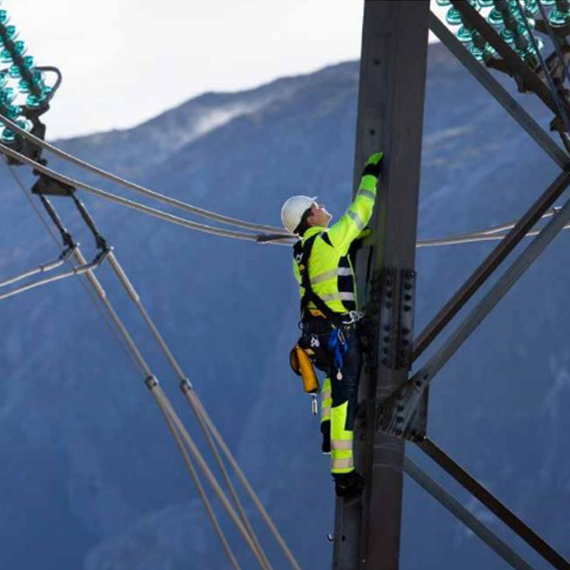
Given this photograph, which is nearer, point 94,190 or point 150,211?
point 94,190

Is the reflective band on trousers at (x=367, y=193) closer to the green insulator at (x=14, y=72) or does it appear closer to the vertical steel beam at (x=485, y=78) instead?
the vertical steel beam at (x=485, y=78)

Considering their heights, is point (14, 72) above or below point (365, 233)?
above

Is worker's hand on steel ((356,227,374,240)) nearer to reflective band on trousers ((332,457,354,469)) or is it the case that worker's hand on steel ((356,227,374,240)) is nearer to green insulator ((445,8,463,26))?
reflective band on trousers ((332,457,354,469))

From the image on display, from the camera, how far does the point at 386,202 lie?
9930 millimetres

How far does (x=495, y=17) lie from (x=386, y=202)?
3.83 metres

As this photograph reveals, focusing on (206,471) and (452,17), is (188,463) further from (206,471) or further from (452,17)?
(452,17)

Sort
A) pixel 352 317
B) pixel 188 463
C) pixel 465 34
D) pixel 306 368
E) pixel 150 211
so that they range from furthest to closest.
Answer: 1. pixel 188 463
2. pixel 465 34
3. pixel 150 211
4. pixel 306 368
5. pixel 352 317

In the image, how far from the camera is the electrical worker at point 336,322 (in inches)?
396

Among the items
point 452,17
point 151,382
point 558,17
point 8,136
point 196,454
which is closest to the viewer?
point 452,17

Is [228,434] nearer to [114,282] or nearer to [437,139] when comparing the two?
[114,282]

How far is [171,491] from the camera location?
54594mm

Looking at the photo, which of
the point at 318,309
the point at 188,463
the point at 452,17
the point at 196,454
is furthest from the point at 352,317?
the point at 188,463

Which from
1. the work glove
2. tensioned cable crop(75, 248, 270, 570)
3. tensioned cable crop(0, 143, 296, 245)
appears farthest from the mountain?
the work glove

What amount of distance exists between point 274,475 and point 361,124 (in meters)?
42.3
